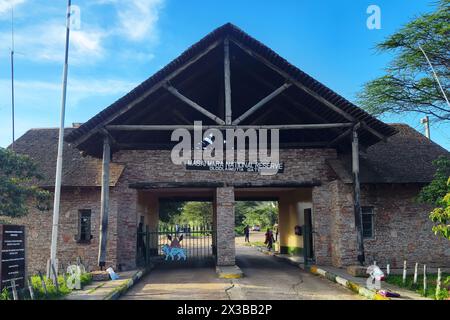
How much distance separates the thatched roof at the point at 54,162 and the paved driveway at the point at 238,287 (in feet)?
14.1

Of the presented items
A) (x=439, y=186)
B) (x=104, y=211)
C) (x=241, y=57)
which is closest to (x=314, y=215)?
(x=439, y=186)

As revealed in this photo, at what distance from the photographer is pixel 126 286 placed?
11656 millimetres

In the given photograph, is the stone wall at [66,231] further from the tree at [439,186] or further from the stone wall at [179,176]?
the tree at [439,186]

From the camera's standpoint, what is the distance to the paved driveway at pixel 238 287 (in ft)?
34.7

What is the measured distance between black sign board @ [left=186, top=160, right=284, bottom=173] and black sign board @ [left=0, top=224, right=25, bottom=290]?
748 cm

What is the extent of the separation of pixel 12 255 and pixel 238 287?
586 centimetres

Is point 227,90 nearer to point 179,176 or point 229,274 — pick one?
point 179,176

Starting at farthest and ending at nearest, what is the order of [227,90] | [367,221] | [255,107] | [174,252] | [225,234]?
[174,252], [367,221], [225,234], [255,107], [227,90]

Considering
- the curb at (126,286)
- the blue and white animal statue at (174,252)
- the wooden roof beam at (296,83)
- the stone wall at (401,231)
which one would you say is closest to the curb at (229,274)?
the curb at (126,286)

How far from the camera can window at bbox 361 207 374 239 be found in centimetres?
1641

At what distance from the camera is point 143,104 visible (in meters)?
15.7

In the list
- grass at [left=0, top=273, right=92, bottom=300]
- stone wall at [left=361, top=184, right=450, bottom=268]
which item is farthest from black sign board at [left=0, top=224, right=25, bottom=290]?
stone wall at [left=361, top=184, right=450, bottom=268]
